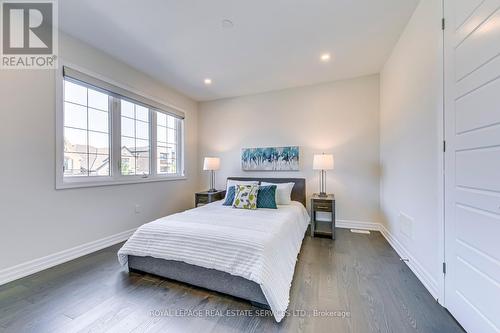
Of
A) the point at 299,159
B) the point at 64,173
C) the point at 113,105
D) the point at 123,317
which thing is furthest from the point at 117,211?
the point at 299,159

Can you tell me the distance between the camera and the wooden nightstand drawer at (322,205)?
3.23 m

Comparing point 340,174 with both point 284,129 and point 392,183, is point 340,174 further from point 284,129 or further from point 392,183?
point 284,129

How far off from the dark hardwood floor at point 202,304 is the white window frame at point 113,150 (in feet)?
3.27

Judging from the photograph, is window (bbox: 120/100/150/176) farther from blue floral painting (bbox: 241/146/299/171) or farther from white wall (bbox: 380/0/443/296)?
white wall (bbox: 380/0/443/296)

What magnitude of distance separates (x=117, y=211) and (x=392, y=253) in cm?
379

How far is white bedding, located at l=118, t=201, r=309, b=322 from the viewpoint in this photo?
1.57 meters

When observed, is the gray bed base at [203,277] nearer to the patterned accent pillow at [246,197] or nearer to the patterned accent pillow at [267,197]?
the patterned accent pillow at [246,197]

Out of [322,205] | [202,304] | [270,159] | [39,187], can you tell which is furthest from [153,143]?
[322,205]

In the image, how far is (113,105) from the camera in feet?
9.89

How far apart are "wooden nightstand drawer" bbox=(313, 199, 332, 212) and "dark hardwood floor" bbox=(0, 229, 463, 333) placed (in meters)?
1.01

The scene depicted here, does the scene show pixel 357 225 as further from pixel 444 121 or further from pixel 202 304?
pixel 202 304

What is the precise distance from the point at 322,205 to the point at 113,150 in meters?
3.27

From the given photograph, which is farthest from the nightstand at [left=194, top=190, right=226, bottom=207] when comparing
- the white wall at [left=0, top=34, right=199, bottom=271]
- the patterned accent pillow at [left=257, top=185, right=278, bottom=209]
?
the white wall at [left=0, top=34, right=199, bottom=271]

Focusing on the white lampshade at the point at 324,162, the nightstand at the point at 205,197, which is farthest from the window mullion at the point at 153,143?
the white lampshade at the point at 324,162
